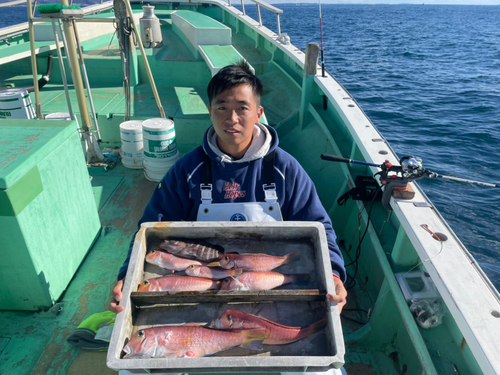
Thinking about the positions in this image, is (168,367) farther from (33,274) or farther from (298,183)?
(33,274)

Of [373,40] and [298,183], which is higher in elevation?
[298,183]

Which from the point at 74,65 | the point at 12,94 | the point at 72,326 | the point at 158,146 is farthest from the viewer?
the point at 158,146

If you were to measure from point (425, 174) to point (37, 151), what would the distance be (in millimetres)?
2846

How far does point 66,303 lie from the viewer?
268cm

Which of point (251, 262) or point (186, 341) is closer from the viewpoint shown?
point (186, 341)

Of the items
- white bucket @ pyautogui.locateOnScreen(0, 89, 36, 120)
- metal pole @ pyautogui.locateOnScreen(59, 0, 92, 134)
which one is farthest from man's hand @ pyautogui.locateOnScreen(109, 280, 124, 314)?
white bucket @ pyautogui.locateOnScreen(0, 89, 36, 120)

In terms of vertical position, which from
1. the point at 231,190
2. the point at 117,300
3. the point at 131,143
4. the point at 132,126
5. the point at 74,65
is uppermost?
the point at 74,65

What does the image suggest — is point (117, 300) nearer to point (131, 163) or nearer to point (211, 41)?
point (131, 163)

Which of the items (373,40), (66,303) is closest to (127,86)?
(66,303)

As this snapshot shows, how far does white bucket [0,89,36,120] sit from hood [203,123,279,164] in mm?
3583

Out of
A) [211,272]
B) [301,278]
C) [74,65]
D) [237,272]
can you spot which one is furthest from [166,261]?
[74,65]

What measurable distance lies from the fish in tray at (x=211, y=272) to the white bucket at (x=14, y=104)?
4096 millimetres

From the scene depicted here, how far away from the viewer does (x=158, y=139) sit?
171 inches

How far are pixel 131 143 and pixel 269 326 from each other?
4.04 meters
